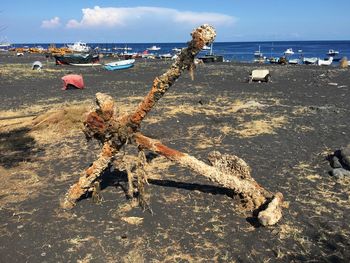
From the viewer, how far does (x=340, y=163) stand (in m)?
9.31

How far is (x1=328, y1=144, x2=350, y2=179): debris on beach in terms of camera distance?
8.77 meters

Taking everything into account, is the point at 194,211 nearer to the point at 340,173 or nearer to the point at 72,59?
the point at 340,173

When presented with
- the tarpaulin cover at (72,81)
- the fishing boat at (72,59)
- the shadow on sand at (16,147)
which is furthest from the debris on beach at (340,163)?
the fishing boat at (72,59)

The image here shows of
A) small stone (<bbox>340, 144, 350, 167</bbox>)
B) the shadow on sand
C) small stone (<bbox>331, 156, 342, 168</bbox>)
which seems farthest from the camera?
the shadow on sand

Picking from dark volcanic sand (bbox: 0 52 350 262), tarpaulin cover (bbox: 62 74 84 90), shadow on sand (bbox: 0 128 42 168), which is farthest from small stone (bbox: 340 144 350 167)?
tarpaulin cover (bbox: 62 74 84 90)

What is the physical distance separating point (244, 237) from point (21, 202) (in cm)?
447

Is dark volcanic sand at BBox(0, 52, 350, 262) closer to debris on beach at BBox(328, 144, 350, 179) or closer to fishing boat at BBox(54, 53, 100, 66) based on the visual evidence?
debris on beach at BBox(328, 144, 350, 179)

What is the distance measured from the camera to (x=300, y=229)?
6520 millimetres

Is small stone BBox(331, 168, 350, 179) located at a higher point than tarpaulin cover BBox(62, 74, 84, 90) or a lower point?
lower

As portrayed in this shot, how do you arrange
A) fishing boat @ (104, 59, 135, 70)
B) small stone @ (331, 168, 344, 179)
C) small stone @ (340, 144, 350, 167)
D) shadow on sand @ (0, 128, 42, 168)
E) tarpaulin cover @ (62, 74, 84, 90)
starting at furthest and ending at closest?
fishing boat @ (104, 59, 135, 70)
tarpaulin cover @ (62, 74, 84, 90)
shadow on sand @ (0, 128, 42, 168)
small stone @ (340, 144, 350, 167)
small stone @ (331, 168, 344, 179)

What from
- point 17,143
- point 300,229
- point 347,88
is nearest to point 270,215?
point 300,229

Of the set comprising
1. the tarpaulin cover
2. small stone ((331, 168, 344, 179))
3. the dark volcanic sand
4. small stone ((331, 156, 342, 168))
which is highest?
the tarpaulin cover

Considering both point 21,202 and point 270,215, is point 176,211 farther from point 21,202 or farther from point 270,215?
point 21,202

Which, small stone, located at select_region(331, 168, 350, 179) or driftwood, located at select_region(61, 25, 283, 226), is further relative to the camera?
small stone, located at select_region(331, 168, 350, 179)
